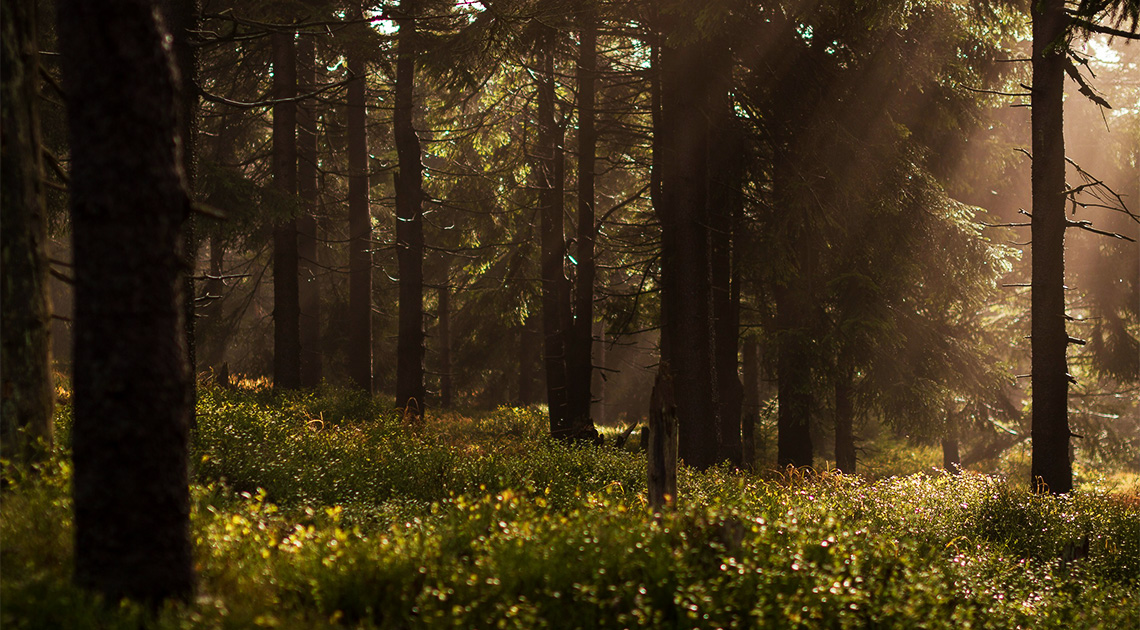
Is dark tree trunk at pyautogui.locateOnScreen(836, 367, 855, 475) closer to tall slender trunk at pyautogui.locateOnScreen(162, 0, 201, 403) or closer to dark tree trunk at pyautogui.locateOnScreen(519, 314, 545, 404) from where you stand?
dark tree trunk at pyautogui.locateOnScreen(519, 314, 545, 404)

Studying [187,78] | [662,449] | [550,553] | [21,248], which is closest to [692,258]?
[662,449]

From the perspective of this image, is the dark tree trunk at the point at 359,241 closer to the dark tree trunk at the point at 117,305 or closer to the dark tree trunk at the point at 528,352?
the dark tree trunk at the point at 528,352

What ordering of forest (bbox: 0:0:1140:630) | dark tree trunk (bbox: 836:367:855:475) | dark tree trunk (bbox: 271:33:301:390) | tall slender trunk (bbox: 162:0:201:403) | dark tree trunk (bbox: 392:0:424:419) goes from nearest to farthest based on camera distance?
forest (bbox: 0:0:1140:630) → tall slender trunk (bbox: 162:0:201:403) → dark tree trunk (bbox: 271:33:301:390) → dark tree trunk (bbox: 392:0:424:419) → dark tree trunk (bbox: 836:367:855:475)

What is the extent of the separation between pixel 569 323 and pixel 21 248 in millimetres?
11638

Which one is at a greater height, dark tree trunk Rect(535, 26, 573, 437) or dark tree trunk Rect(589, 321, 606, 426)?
dark tree trunk Rect(535, 26, 573, 437)

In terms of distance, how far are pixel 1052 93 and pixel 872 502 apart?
7.52m

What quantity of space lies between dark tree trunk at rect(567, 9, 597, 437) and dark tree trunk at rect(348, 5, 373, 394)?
5201 mm

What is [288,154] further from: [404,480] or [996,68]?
[996,68]

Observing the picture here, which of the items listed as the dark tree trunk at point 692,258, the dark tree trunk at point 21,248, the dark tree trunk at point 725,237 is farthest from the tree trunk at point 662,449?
the dark tree trunk at point 725,237

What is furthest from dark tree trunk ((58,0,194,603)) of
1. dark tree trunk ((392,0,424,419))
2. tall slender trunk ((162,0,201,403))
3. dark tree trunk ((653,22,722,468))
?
dark tree trunk ((392,0,424,419))

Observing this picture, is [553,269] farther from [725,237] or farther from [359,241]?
[359,241]

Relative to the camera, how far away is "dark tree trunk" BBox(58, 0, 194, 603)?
4.02m

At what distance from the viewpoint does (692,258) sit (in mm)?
12500

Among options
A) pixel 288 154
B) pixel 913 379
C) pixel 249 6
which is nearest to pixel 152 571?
pixel 249 6
